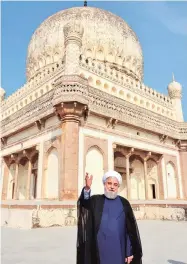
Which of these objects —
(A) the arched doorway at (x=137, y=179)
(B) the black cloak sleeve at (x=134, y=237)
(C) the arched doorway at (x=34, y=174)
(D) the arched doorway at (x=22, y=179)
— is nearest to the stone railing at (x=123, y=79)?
(A) the arched doorway at (x=137, y=179)

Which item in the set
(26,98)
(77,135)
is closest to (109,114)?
(77,135)

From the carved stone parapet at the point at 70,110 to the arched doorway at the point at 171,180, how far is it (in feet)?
27.7

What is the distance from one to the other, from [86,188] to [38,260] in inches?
65.0

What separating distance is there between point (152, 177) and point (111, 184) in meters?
14.8

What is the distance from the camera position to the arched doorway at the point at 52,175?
11500mm

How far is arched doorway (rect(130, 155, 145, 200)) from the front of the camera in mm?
16180

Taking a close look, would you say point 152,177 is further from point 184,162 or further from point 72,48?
point 72,48

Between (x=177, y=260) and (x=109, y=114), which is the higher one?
(x=109, y=114)

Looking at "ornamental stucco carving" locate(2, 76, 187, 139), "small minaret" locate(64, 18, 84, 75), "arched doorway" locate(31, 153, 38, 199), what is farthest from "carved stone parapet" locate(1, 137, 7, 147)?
"small minaret" locate(64, 18, 84, 75)

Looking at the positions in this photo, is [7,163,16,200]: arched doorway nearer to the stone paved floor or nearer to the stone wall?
the stone wall

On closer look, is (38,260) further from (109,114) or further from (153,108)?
(153,108)

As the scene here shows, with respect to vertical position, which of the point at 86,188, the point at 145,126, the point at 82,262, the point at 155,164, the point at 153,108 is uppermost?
the point at 153,108

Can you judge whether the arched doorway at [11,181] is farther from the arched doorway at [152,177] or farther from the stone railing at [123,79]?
the arched doorway at [152,177]

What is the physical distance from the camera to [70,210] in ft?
25.5
